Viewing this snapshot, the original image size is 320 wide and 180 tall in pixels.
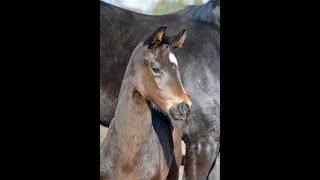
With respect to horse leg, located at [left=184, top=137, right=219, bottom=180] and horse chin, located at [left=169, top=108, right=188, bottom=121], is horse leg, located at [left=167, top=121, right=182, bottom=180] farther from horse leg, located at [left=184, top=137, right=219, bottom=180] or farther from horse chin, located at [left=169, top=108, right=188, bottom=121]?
horse chin, located at [left=169, top=108, right=188, bottom=121]

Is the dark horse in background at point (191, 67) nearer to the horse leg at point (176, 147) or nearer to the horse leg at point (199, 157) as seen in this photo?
the horse leg at point (199, 157)

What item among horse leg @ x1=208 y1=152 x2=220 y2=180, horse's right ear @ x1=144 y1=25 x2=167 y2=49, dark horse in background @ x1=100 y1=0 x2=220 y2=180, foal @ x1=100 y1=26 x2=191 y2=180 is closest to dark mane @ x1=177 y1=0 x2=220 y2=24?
dark horse in background @ x1=100 y1=0 x2=220 y2=180

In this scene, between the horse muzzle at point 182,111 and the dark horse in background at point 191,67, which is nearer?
the horse muzzle at point 182,111

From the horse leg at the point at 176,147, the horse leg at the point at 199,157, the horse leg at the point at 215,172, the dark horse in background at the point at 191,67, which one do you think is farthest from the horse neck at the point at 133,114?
the horse leg at the point at 215,172

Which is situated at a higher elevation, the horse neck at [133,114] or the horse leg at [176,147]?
the horse neck at [133,114]

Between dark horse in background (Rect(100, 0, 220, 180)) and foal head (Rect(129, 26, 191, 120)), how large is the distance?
102 cm

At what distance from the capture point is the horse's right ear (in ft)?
11.5

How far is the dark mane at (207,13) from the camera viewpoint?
489 centimetres

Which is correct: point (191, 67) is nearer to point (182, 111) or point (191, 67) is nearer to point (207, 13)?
point (207, 13)

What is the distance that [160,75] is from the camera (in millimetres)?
3471

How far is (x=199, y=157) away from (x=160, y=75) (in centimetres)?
133
